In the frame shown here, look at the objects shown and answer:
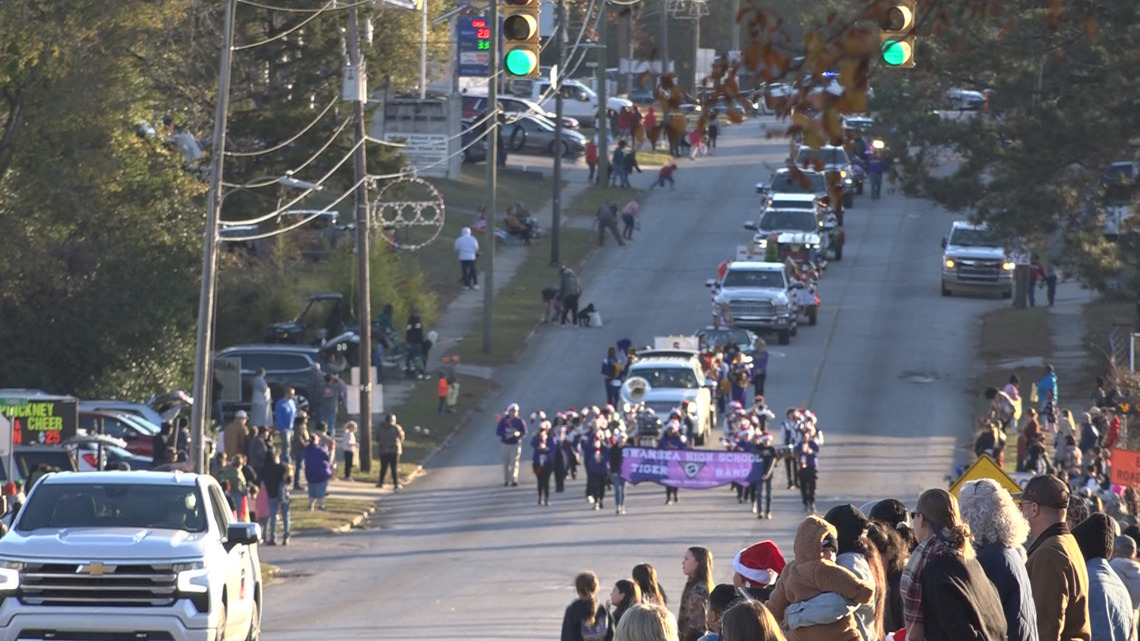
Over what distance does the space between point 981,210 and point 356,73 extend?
56.4 feet

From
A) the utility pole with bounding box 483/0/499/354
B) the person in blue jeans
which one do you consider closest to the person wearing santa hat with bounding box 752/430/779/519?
the person in blue jeans

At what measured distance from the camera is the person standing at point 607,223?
60188 mm

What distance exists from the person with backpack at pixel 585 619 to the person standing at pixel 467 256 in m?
Answer: 40.8

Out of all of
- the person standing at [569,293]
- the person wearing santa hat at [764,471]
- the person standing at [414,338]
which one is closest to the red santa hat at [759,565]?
the person wearing santa hat at [764,471]

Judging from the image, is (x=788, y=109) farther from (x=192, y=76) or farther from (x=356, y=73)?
(x=192, y=76)

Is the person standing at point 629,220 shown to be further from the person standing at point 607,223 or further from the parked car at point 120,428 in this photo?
the parked car at point 120,428

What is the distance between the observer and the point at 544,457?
3209 cm

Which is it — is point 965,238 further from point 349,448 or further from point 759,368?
→ point 349,448

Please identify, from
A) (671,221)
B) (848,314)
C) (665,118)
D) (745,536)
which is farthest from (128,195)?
(665,118)

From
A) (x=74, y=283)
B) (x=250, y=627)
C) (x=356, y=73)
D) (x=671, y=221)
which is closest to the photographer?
(x=250, y=627)

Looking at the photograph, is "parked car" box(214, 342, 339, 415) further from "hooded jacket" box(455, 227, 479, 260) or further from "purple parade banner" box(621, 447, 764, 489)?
"hooded jacket" box(455, 227, 479, 260)

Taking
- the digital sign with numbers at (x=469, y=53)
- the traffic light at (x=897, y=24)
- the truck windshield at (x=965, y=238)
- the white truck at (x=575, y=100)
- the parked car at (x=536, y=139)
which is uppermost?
the white truck at (x=575, y=100)

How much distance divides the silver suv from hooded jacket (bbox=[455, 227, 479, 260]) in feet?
44.7

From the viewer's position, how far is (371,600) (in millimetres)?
24016
